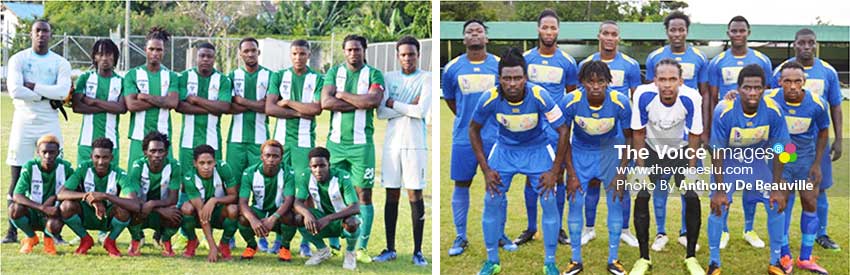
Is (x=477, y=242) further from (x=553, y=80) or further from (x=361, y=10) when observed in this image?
(x=361, y=10)

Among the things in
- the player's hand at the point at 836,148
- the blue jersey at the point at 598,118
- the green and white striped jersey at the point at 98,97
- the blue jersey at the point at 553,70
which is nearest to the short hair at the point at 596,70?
the blue jersey at the point at 598,118

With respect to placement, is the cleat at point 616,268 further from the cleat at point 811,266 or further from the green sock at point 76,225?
the green sock at point 76,225

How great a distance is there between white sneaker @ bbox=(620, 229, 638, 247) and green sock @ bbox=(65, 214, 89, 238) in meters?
3.10

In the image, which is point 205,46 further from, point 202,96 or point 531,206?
point 531,206

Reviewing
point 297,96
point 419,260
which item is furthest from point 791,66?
point 297,96

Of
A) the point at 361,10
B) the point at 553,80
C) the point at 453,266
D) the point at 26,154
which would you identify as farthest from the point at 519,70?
the point at 26,154

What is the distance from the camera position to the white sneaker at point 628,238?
566 cm

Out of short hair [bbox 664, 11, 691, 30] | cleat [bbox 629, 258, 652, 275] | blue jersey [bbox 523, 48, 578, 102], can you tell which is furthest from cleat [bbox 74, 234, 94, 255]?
short hair [bbox 664, 11, 691, 30]

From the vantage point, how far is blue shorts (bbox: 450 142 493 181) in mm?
5520

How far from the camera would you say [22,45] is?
5.72 metres

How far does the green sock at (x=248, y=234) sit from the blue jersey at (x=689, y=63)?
7.85 ft

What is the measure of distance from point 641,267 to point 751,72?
3.95 feet

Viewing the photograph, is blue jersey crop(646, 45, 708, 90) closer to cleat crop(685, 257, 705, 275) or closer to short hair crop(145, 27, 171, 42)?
cleat crop(685, 257, 705, 275)

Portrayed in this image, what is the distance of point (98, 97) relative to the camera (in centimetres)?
562
